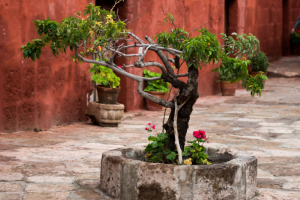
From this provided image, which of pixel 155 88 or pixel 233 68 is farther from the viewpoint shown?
pixel 155 88

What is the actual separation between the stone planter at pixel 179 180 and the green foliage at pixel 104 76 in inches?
A: 137

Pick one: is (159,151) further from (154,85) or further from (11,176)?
(154,85)

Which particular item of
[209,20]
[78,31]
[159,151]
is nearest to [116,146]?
[159,151]

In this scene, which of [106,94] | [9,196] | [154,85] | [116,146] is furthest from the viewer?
[154,85]

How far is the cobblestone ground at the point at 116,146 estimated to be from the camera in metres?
3.67

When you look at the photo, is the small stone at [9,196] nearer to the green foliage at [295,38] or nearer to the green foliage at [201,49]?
the green foliage at [201,49]

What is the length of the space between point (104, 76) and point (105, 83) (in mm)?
118

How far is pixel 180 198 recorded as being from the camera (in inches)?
126

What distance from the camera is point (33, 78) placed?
20.4 feet

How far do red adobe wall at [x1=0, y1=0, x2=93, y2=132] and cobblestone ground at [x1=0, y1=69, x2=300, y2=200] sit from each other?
236mm

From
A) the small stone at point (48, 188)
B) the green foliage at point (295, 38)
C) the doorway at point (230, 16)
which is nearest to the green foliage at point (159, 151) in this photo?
the small stone at point (48, 188)

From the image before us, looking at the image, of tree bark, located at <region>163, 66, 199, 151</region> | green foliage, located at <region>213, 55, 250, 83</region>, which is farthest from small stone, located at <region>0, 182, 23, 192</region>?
green foliage, located at <region>213, 55, 250, 83</region>

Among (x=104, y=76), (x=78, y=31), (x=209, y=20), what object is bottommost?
(x=104, y=76)

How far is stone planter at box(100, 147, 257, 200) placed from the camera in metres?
3.19
